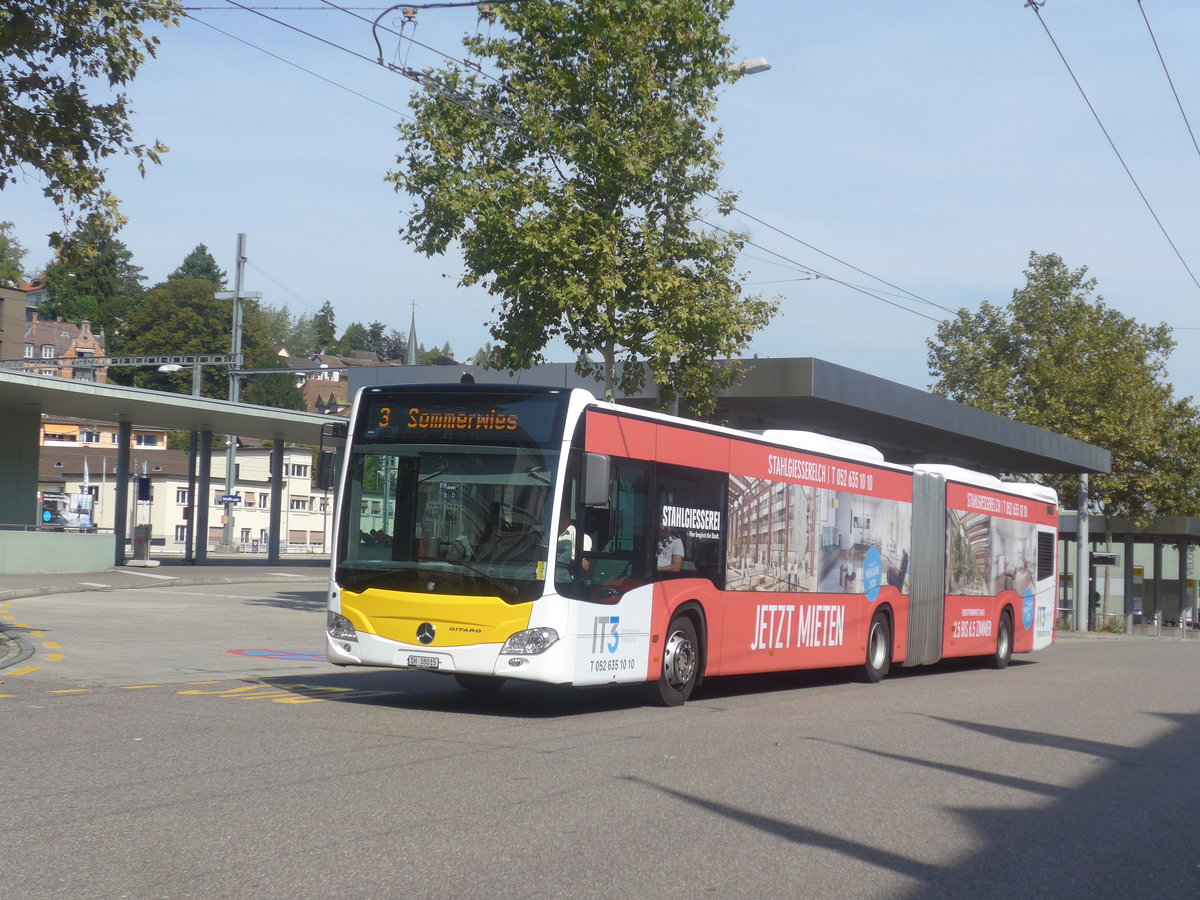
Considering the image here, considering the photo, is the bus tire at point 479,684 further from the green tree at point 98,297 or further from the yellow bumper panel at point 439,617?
the green tree at point 98,297

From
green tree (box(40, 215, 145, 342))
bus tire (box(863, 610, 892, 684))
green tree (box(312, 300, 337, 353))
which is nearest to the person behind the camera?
bus tire (box(863, 610, 892, 684))

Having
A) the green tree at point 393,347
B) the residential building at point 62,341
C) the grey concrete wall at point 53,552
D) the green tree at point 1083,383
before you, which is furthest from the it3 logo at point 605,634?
the green tree at point 393,347

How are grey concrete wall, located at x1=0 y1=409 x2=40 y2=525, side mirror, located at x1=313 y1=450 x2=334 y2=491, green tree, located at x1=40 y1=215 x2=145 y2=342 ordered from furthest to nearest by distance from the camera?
1. green tree, located at x1=40 y1=215 x2=145 y2=342
2. grey concrete wall, located at x1=0 y1=409 x2=40 y2=525
3. side mirror, located at x1=313 y1=450 x2=334 y2=491

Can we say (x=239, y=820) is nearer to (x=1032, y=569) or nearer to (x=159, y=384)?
(x=1032, y=569)

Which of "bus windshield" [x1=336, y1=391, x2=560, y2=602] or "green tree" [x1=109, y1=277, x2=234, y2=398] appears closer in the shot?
"bus windshield" [x1=336, y1=391, x2=560, y2=602]

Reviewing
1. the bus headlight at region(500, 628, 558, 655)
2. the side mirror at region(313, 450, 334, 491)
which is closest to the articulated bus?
the bus headlight at region(500, 628, 558, 655)

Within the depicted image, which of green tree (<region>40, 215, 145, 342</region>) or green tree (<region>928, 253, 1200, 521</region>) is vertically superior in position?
green tree (<region>40, 215, 145, 342</region>)

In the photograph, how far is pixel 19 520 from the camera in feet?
121

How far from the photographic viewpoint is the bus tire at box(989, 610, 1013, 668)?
23266 millimetres

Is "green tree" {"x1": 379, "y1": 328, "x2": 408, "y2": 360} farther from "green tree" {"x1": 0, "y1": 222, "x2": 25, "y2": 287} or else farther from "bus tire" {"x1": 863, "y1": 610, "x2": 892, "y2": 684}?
"bus tire" {"x1": 863, "y1": 610, "x2": 892, "y2": 684}

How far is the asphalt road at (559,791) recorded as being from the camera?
6.14 m

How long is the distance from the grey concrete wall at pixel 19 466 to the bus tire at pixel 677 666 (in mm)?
27282

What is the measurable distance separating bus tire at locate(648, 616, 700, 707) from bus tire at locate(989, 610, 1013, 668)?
35.2ft

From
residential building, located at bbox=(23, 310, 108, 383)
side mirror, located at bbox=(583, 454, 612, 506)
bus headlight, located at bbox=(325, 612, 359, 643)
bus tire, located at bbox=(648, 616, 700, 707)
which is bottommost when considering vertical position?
bus tire, located at bbox=(648, 616, 700, 707)
